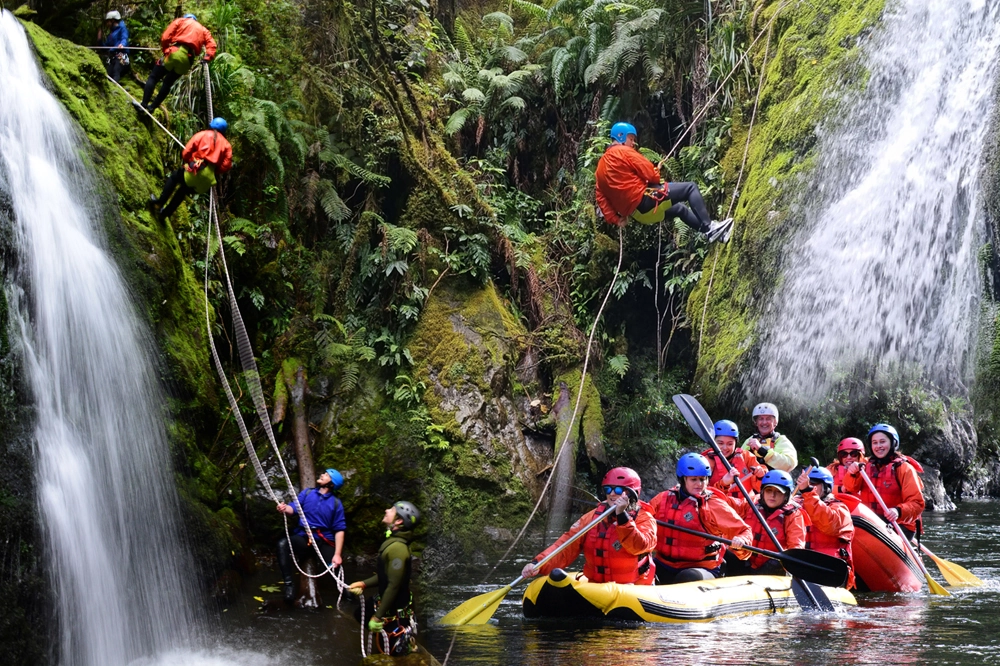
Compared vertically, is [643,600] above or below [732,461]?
below

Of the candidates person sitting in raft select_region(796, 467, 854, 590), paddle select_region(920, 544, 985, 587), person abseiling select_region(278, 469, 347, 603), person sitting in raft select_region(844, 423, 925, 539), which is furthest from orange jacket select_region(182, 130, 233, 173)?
paddle select_region(920, 544, 985, 587)

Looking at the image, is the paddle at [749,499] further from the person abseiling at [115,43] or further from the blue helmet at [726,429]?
the person abseiling at [115,43]

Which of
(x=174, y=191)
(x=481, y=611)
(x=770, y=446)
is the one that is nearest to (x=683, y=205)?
(x=770, y=446)

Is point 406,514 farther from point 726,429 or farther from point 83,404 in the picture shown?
point 726,429

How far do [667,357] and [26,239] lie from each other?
1132 cm

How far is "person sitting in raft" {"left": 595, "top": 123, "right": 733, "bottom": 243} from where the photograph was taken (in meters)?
11.7

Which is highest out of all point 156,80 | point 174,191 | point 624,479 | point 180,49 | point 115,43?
point 115,43

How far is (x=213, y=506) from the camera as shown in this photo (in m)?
9.53

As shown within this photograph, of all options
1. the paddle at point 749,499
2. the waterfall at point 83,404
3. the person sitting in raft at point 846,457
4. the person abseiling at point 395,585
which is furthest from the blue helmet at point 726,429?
the waterfall at point 83,404

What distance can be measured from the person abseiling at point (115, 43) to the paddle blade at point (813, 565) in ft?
30.6

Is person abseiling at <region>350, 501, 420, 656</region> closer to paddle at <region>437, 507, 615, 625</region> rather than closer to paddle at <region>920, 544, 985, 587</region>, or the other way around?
paddle at <region>437, 507, 615, 625</region>

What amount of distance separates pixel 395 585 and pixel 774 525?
4365 mm

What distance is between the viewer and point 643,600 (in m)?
7.42

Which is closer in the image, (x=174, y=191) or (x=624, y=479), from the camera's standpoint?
(x=624, y=479)
